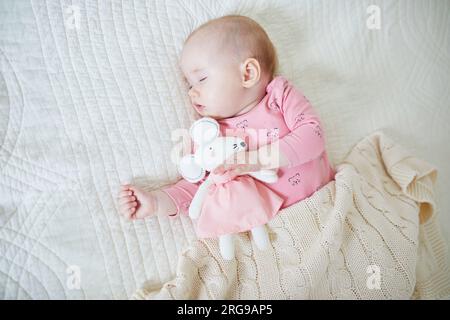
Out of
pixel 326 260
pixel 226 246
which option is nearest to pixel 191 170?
pixel 226 246

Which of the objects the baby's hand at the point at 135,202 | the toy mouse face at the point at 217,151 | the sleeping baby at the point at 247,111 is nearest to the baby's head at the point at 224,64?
the sleeping baby at the point at 247,111

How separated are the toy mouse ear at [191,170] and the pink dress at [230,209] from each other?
0.03m

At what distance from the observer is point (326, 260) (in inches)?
37.5

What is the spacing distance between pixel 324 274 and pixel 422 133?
0.57m

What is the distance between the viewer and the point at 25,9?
99 cm

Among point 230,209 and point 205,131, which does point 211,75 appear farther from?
point 230,209

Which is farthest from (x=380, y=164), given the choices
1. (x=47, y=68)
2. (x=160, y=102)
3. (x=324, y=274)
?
(x=47, y=68)

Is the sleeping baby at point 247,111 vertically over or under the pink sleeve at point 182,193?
over

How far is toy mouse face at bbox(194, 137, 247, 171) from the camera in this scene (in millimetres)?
969

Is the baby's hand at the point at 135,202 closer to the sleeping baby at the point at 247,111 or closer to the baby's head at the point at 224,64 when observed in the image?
the sleeping baby at the point at 247,111

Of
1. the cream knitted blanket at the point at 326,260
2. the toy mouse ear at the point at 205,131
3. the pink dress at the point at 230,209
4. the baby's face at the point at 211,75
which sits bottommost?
the cream knitted blanket at the point at 326,260

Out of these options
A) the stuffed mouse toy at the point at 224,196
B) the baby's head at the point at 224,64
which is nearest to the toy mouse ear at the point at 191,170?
the stuffed mouse toy at the point at 224,196

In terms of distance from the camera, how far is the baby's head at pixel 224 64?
1.02 m
